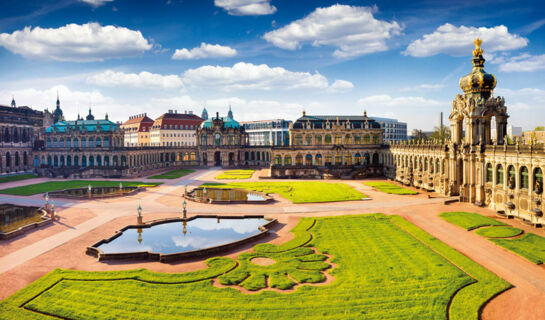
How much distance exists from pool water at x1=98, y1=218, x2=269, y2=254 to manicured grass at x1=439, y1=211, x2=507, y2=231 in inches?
1007

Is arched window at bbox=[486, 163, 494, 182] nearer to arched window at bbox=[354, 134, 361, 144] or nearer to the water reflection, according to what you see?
arched window at bbox=[354, 134, 361, 144]

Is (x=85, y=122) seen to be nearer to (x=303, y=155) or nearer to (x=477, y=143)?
(x=303, y=155)

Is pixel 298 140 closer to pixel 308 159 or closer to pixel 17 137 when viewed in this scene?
pixel 308 159

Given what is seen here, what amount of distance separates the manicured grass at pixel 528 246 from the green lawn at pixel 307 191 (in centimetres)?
2841

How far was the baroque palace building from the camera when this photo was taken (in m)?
47.9

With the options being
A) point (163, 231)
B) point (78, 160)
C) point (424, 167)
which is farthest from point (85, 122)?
point (424, 167)

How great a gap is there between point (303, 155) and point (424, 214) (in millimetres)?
61330

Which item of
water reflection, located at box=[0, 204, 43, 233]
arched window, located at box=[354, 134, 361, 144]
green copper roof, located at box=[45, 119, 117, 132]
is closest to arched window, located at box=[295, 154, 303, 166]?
arched window, located at box=[354, 134, 361, 144]

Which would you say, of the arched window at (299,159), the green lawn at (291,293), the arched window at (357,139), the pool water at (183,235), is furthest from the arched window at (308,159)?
the green lawn at (291,293)

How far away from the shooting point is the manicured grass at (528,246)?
114 feet

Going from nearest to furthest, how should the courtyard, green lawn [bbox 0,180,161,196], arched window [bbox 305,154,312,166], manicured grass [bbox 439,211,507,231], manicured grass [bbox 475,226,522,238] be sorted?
the courtyard → manicured grass [bbox 475,226,522,238] → manicured grass [bbox 439,211,507,231] → green lawn [bbox 0,180,161,196] → arched window [bbox 305,154,312,166]

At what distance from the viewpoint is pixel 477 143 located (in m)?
61.8

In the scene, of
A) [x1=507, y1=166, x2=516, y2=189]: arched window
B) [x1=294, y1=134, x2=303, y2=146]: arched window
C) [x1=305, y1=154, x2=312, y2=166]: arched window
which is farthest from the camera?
[x1=294, y1=134, x2=303, y2=146]: arched window

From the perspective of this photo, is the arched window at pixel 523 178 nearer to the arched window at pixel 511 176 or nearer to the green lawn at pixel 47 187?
the arched window at pixel 511 176
